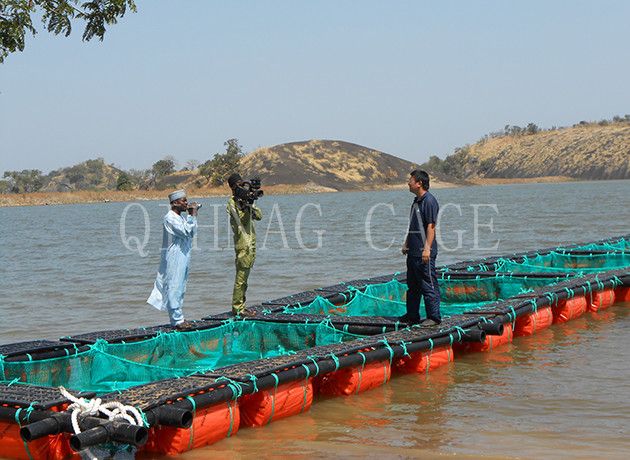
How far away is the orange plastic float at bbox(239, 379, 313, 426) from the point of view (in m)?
7.28

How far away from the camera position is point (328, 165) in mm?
131750

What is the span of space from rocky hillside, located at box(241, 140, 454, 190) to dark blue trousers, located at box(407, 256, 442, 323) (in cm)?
11061

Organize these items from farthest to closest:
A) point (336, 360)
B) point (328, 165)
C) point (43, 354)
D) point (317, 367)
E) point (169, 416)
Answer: point (328, 165)
point (43, 354)
point (336, 360)
point (317, 367)
point (169, 416)

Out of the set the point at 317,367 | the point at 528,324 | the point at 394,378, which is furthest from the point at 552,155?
the point at 317,367

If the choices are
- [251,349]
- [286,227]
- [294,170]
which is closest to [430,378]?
[251,349]

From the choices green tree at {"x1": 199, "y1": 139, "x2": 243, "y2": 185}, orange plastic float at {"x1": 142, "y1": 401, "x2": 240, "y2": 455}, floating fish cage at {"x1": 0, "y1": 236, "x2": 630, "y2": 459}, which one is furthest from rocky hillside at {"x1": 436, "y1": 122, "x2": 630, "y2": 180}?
orange plastic float at {"x1": 142, "y1": 401, "x2": 240, "y2": 455}

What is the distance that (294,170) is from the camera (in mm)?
124625

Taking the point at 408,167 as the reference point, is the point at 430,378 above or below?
below

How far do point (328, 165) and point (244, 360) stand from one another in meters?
123

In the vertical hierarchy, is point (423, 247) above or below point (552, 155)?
below

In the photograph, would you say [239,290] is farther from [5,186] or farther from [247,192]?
[5,186]

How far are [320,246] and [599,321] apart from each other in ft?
63.2

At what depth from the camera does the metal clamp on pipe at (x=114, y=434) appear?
5.81 metres

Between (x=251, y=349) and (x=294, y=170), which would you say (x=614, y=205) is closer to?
(x=251, y=349)
